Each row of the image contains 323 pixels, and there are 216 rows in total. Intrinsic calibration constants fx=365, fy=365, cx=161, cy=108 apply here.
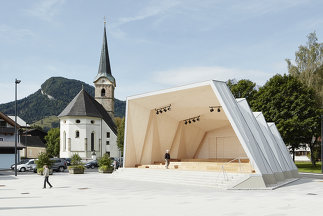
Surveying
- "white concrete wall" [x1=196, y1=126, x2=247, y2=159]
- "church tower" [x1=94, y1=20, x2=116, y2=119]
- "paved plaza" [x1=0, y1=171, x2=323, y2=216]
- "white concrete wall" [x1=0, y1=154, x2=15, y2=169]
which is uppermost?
"church tower" [x1=94, y1=20, x2=116, y2=119]

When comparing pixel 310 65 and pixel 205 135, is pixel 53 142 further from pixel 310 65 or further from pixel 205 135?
pixel 310 65

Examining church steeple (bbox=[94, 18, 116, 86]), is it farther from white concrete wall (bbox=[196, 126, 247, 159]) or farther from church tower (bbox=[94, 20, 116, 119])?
white concrete wall (bbox=[196, 126, 247, 159])

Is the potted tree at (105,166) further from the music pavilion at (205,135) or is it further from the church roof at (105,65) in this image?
the church roof at (105,65)

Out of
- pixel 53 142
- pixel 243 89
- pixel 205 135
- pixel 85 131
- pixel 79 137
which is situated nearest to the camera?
pixel 205 135

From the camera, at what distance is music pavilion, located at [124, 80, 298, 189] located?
70.1 ft

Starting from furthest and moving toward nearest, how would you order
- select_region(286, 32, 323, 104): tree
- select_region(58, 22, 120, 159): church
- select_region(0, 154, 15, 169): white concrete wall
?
select_region(58, 22, 120, 159): church → select_region(0, 154, 15, 169): white concrete wall → select_region(286, 32, 323, 104): tree

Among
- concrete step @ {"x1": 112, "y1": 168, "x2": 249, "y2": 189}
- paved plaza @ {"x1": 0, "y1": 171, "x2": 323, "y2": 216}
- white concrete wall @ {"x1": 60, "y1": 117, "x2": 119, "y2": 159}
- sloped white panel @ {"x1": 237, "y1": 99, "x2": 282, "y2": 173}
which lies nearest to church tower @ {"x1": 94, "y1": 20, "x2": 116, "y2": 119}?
white concrete wall @ {"x1": 60, "y1": 117, "x2": 119, "y2": 159}

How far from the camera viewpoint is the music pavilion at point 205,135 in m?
21.4

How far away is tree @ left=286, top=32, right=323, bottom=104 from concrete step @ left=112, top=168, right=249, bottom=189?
28230 millimetres

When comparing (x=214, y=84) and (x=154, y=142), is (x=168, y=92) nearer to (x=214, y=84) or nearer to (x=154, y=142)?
(x=214, y=84)

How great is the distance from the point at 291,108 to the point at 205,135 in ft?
36.8

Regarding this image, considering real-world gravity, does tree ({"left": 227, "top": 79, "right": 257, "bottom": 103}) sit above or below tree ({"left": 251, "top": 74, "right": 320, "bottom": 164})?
above

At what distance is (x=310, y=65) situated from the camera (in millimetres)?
48125

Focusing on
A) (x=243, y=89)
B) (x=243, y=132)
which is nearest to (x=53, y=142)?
(x=243, y=89)
